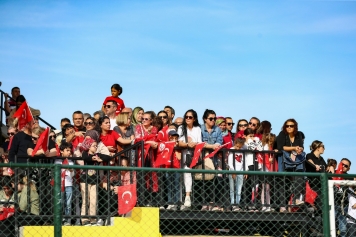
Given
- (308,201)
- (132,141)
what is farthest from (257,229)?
(132,141)

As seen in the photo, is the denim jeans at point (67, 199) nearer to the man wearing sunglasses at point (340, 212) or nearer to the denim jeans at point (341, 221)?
the man wearing sunglasses at point (340, 212)

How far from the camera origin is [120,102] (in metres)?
18.6

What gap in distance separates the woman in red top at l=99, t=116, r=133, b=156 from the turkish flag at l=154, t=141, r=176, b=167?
68 cm

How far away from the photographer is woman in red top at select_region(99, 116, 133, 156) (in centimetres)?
1625

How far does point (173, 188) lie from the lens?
52.1ft

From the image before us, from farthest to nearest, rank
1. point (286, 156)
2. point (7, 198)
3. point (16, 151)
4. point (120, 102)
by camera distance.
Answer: point (120, 102) < point (286, 156) < point (16, 151) < point (7, 198)

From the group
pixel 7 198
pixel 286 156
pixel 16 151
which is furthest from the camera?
pixel 286 156

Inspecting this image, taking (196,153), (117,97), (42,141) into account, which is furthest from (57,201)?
(117,97)

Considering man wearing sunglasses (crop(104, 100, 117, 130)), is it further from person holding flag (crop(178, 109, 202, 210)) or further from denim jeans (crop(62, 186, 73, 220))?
denim jeans (crop(62, 186, 73, 220))

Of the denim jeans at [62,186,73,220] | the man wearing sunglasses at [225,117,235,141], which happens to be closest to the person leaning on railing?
the man wearing sunglasses at [225,117,235,141]

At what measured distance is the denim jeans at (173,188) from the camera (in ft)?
51.9

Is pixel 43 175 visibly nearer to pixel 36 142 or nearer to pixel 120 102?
pixel 36 142

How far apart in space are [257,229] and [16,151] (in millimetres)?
4898

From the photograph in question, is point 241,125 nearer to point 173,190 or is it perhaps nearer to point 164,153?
point 164,153
